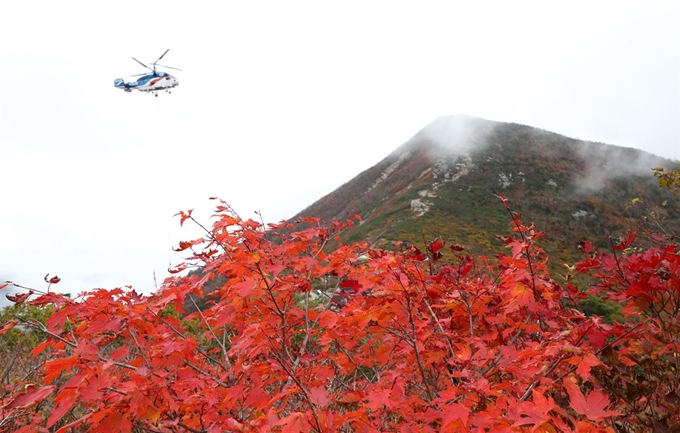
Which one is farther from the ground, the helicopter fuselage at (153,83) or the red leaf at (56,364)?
the helicopter fuselage at (153,83)

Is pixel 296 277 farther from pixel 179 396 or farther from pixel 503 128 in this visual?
pixel 503 128

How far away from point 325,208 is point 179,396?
48.7 meters

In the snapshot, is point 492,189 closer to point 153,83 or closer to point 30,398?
point 153,83

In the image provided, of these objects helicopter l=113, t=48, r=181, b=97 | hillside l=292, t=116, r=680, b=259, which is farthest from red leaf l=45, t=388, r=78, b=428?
helicopter l=113, t=48, r=181, b=97

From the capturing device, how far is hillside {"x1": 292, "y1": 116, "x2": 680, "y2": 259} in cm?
2910

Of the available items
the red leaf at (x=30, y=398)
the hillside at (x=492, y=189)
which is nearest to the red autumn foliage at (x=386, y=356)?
the red leaf at (x=30, y=398)

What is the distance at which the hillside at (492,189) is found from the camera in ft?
95.5

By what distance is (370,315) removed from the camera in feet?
8.64

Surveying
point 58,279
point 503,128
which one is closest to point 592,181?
point 503,128

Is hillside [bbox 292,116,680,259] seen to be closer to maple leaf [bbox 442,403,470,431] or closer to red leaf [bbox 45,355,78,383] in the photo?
maple leaf [bbox 442,403,470,431]

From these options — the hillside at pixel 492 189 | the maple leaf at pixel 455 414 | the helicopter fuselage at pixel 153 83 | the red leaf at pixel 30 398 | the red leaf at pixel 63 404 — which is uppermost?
the helicopter fuselage at pixel 153 83

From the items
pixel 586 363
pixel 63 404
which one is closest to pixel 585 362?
pixel 586 363

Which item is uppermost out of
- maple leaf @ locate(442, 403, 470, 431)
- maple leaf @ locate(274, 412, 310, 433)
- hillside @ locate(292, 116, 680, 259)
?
maple leaf @ locate(274, 412, 310, 433)

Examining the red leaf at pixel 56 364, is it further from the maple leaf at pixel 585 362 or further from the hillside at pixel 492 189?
the hillside at pixel 492 189
